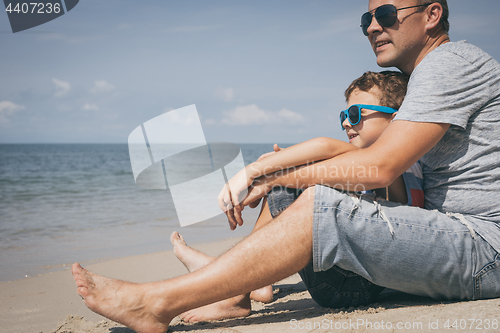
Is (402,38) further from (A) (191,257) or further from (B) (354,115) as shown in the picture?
(A) (191,257)

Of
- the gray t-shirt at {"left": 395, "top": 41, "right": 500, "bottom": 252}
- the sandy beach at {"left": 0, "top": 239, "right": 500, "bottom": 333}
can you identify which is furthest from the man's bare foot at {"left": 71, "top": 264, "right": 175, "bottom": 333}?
the gray t-shirt at {"left": 395, "top": 41, "right": 500, "bottom": 252}

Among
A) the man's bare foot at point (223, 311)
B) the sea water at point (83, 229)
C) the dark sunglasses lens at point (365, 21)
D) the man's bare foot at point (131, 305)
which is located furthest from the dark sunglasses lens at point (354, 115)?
the sea water at point (83, 229)

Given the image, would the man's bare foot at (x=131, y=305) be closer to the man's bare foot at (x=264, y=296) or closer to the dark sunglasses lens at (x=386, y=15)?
the man's bare foot at (x=264, y=296)

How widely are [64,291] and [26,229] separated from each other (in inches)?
107

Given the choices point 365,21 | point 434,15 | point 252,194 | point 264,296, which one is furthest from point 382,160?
point 264,296

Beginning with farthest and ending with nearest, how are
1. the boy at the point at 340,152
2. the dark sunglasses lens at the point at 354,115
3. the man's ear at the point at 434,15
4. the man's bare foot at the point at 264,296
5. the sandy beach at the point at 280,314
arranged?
1. the man's bare foot at the point at 264,296
2. the dark sunglasses lens at the point at 354,115
3. the man's ear at the point at 434,15
4. the boy at the point at 340,152
5. the sandy beach at the point at 280,314

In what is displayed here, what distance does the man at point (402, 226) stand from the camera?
1.50 m

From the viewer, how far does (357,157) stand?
5.23ft

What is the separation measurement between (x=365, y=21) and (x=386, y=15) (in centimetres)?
17

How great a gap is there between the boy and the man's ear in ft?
1.07

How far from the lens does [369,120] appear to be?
86.4 inches

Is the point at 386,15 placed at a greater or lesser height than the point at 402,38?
greater

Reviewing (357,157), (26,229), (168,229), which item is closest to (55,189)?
(26,229)

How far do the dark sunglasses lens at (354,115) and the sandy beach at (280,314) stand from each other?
1.07 m
